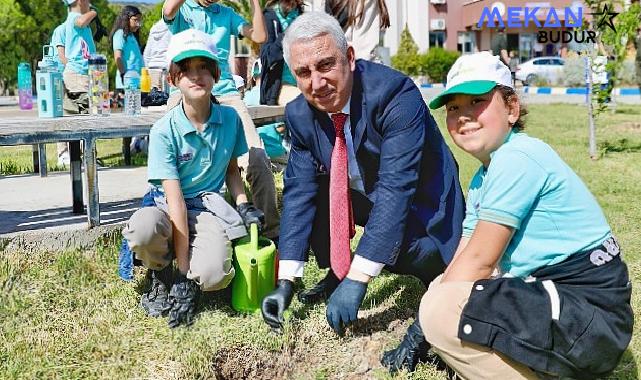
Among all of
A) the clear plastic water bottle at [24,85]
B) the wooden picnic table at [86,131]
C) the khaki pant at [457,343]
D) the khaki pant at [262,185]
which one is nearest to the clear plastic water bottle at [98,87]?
the wooden picnic table at [86,131]

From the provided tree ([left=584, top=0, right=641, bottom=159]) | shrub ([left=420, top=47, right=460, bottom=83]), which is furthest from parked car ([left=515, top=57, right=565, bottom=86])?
tree ([left=584, top=0, right=641, bottom=159])

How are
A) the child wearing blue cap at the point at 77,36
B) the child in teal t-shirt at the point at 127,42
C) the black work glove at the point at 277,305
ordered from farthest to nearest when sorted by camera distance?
the child in teal t-shirt at the point at 127,42, the child wearing blue cap at the point at 77,36, the black work glove at the point at 277,305

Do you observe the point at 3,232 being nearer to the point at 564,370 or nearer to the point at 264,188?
the point at 264,188

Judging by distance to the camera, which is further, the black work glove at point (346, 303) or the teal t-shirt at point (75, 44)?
the teal t-shirt at point (75, 44)

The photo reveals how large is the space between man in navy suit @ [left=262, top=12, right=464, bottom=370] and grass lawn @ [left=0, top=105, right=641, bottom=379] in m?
0.13

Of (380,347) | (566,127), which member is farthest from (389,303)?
(566,127)

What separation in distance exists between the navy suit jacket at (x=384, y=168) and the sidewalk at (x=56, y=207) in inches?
59.5

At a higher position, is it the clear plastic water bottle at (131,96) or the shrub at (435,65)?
the shrub at (435,65)

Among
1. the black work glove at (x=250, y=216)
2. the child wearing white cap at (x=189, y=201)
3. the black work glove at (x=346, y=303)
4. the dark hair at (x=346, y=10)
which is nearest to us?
the black work glove at (x=346, y=303)

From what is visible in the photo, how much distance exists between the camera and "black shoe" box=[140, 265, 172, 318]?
3.18 m

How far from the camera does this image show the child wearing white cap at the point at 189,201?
305 cm

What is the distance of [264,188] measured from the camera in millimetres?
3797

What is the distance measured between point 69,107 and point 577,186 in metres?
4.49

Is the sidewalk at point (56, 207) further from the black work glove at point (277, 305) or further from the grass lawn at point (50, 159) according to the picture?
the black work glove at point (277, 305)
